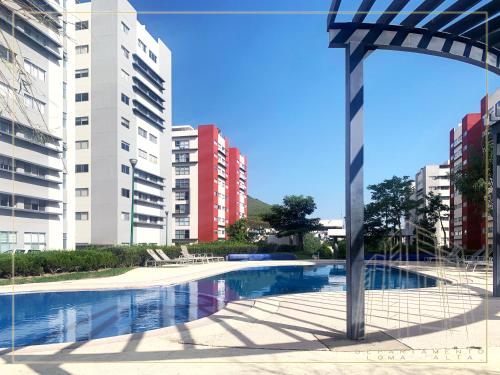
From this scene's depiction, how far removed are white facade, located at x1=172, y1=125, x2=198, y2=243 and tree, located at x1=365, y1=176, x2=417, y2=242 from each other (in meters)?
35.4

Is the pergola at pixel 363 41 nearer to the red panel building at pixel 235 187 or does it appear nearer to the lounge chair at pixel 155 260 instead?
the lounge chair at pixel 155 260

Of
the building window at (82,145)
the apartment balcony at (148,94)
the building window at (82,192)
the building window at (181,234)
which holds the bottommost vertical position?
the building window at (181,234)

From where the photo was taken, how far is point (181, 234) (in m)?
62.0

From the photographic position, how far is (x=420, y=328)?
6121mm

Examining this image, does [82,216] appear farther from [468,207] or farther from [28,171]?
[468,207]

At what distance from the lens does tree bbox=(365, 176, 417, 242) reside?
3097 centimetres

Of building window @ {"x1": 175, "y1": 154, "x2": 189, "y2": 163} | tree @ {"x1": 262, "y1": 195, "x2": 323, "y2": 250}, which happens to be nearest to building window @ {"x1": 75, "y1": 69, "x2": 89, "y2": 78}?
tree @ {"x1": 262, "y1": 195, "x2": 323, "y2": 250}

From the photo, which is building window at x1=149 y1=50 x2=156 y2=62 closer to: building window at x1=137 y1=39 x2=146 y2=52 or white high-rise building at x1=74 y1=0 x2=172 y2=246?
building window at x1=137 y1=39 x2=146 y2=52

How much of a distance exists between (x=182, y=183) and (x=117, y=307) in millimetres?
53698

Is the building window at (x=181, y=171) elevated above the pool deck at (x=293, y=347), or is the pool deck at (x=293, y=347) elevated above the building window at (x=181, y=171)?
the building window at (x=181, y=171)

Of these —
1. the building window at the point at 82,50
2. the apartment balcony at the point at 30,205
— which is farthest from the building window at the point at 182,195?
the apartment balcony at the point at 30,205

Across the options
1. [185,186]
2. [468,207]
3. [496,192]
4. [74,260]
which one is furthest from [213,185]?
[496,192]

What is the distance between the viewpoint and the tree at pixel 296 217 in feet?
141

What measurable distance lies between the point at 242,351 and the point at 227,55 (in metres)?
4.38
